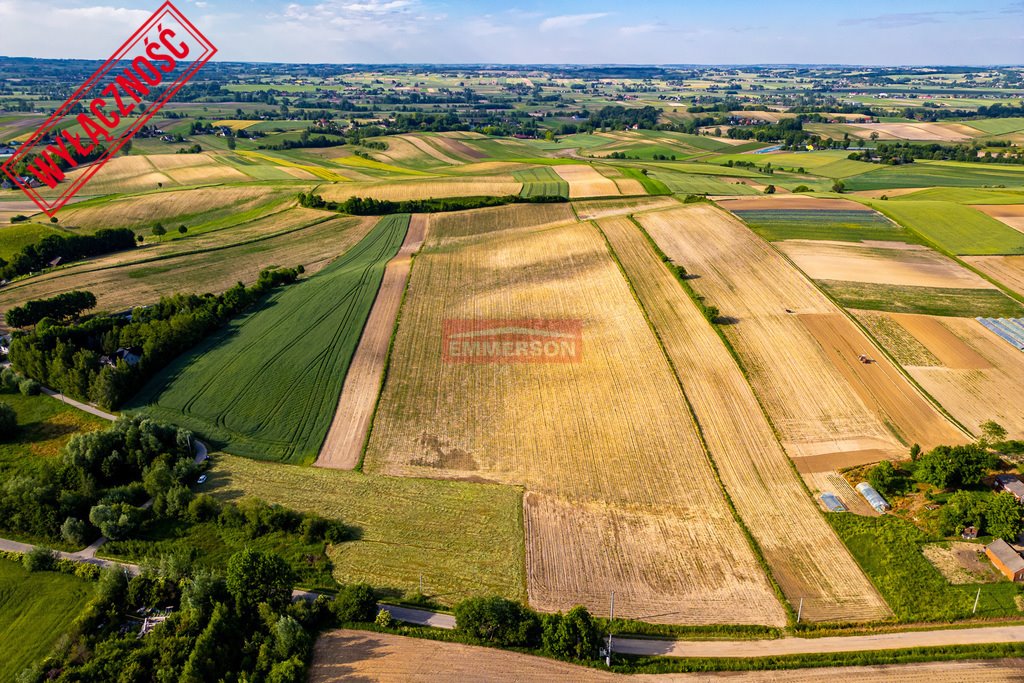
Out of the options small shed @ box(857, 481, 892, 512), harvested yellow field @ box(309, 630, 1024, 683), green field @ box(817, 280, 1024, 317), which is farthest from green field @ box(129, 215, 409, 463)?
green field @ box(817, 280, 1024, 317)

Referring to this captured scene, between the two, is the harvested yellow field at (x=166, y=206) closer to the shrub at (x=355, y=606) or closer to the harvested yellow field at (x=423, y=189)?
the harvested yellow field at (x=423, y=189)

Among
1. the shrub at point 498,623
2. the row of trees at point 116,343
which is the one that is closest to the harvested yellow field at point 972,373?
the shrub at point 498,623

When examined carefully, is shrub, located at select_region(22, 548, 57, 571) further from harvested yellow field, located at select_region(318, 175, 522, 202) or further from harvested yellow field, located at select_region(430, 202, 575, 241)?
harvested yellow field, located at select_region(318, 175, 522, 202)

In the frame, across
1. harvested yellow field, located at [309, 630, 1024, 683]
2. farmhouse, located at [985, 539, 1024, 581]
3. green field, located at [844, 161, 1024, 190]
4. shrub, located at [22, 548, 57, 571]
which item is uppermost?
green field, located at [844, 161, 1024, 190]

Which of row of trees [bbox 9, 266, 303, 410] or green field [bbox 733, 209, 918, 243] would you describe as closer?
row of trees [bbox 9, 266, 303, 410]

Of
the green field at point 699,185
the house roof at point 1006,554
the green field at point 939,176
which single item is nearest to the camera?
the house roof at point 1006,554

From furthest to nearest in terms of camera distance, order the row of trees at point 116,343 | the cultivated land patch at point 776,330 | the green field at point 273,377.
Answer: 1. the row of trees at point 116,343
2. the green field at point 273,377
3. the cultivated land patch at point 776,330

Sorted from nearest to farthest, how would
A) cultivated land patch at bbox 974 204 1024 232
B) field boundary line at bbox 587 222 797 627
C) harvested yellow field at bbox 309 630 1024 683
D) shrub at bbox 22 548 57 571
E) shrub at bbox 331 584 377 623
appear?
1. harvested yellow field at bbox 309 630 1024 683
2. shrub at bbox 331 584 377 623
3. field boundary line at bbox 587 222 797 627
4. shrub at bbox 22 548 57 571
5. cultivated land patch at bbox 974 204 1024 232
